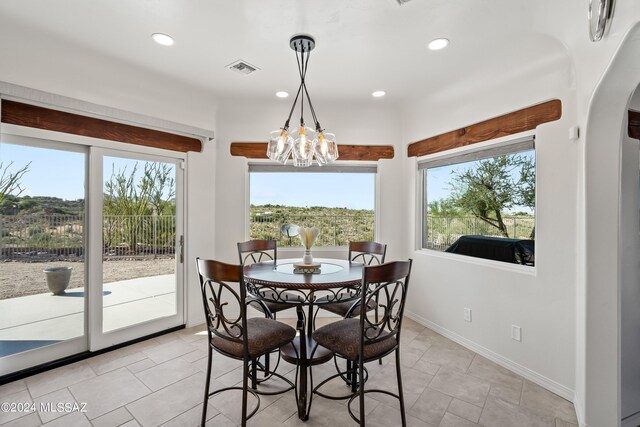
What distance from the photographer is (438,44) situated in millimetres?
2443

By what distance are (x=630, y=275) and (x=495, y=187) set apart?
1.22 m

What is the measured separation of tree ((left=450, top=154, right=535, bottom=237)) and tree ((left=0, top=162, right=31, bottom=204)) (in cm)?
399

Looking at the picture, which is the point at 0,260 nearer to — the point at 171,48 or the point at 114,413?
the point at 114,413

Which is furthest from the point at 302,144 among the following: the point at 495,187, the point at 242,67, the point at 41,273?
the point at 41,273

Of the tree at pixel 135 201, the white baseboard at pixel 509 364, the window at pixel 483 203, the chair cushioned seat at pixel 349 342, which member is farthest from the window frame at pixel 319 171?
the chair cushioned seat at pixel 349 342

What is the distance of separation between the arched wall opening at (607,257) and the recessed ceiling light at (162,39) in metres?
2.89

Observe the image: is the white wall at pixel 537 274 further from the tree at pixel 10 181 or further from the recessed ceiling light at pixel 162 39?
the tree at pixel 10 181

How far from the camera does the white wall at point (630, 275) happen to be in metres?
1.89

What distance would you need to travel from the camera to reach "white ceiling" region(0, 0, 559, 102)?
2.03 metres

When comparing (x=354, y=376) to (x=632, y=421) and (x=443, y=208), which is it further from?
(x=443, y=208)

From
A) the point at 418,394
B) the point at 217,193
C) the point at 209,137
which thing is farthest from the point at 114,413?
the point at 209,137

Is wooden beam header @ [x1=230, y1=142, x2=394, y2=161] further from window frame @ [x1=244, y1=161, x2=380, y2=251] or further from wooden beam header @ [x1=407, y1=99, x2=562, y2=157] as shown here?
wooden beam header @ [x1=407, y1=99, x2=562, y2=157]

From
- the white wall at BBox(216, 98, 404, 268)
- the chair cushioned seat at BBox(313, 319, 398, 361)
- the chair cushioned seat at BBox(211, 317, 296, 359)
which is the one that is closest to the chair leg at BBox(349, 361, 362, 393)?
the chair cushioned seat at BBox(313, 319, 398, 361)

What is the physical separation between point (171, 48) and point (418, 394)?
11.1 ft
